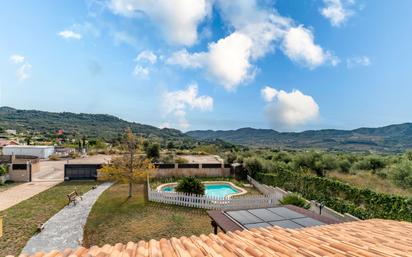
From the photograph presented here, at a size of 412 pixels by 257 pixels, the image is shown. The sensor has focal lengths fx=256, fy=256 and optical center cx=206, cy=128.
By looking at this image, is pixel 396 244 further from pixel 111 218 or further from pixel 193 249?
pixel 111 218

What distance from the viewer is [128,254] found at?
3207 millimetres

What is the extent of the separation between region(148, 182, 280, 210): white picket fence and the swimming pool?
3782 millimetres

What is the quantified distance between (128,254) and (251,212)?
5250mm

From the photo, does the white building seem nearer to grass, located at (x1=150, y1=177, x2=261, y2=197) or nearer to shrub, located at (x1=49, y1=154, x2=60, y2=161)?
shrub, located at (x1=49, y1=154, x2=60, y2=161)

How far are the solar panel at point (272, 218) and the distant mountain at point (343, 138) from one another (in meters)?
85.8

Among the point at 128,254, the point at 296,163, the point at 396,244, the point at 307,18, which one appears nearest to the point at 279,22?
the point at 307,18

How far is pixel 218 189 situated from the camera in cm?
2025

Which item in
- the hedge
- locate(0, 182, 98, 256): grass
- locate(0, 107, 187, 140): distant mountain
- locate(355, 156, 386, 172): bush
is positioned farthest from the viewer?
Answer: locate(0, 107, 187, 140): distant mountain

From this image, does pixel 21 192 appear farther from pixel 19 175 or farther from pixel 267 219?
pixel 267 219

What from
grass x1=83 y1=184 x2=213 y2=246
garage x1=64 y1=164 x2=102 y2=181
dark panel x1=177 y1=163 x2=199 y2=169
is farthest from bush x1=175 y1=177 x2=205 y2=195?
garage x1=64 y1=164 x2=102 y2=181

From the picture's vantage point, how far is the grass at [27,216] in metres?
8.73

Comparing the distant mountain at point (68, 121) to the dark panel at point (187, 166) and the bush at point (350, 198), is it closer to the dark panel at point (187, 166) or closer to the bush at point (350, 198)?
the dark panel at point (187, 166)

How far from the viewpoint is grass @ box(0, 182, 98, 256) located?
8.73 meters

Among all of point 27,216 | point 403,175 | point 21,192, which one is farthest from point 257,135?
point 27,216
